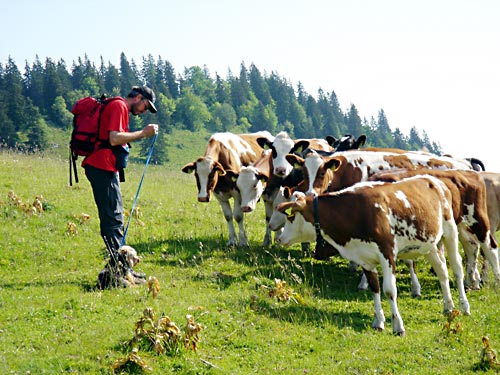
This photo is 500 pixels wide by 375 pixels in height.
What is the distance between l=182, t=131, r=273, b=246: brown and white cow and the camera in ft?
48.4

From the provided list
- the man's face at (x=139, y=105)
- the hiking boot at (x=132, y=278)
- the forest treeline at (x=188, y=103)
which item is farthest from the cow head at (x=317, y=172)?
the forest treeline at (x=188, y=103)

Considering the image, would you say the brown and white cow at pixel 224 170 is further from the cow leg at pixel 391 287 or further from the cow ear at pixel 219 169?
the cow leg at pixel 391 287

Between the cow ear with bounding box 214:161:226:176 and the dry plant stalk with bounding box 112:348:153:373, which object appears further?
the cow ear with bounding box 214:161:226:176

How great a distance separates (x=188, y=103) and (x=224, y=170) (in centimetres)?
13524

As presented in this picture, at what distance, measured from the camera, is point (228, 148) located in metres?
16.2

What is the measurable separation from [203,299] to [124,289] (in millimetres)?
1348

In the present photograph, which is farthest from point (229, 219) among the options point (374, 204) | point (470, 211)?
point (374, 204)

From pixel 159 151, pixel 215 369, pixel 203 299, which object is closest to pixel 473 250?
pixel 203 299

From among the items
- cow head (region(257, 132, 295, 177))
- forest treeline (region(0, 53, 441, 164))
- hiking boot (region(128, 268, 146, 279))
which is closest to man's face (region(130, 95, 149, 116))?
hiking boot (region(128, 268, 146, 279))

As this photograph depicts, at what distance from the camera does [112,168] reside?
1048 centimetres

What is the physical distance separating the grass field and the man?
0.69 meters

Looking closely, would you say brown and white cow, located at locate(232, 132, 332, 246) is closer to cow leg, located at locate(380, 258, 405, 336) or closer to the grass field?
the grass field

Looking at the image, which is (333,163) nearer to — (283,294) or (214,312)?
(283,294)

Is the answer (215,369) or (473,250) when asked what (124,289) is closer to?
(215,369)
